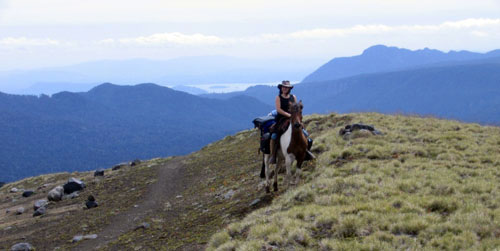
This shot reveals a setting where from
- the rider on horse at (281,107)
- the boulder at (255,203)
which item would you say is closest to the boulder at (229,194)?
the boulder at (255,203)

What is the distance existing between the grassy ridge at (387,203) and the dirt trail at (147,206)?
707cm

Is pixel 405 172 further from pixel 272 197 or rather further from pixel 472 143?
pixel 472 143

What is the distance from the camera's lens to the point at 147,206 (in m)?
20.8

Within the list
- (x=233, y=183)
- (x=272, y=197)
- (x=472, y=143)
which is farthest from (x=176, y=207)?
(x=472, y=143)

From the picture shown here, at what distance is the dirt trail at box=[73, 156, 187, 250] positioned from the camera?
629 inches

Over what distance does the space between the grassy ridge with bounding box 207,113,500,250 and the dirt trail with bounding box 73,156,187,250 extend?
707cm

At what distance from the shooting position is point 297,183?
1515 cm

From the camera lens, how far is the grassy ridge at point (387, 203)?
9.17 metres

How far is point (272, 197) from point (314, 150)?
5.83 m

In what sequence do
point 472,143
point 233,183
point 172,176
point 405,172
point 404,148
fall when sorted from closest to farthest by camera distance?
point 405,172 → point 404,148 → point 472,143 → point 233,183 → point 172,176

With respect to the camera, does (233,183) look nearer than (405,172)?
No

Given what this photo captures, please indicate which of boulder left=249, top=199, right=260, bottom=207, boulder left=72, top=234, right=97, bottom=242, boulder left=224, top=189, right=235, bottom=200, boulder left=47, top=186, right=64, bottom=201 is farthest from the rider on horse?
boulder left=47, top=186, right=64, bottom=201

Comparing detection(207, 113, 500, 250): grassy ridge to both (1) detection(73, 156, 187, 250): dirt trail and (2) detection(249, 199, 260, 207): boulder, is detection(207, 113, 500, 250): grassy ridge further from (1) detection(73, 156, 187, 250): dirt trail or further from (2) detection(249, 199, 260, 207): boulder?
(1) detection(73, 156, 187, 250): dirt trail

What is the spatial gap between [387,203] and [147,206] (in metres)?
13.7
